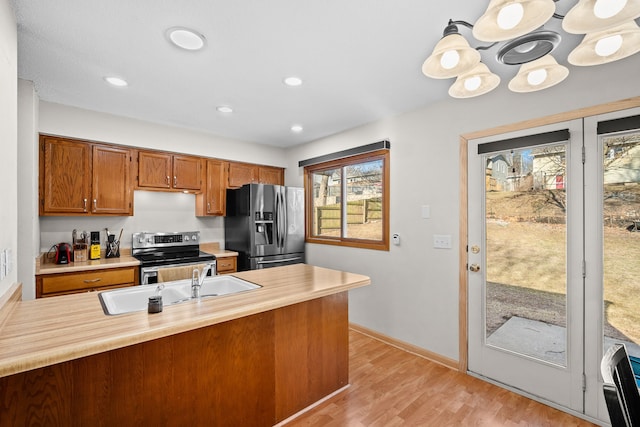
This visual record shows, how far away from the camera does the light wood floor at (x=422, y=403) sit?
6.61ft

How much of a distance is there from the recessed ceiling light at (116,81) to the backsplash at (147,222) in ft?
4.88

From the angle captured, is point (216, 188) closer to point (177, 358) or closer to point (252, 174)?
point (252, 174)

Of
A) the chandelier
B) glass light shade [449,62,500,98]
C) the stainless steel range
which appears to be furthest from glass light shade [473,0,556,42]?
the stainless steel range

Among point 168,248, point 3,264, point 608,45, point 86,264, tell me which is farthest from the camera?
point 168,248

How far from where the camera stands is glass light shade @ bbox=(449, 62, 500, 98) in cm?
153

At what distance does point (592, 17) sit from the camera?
103 cm

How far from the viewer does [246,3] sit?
1.55 metres

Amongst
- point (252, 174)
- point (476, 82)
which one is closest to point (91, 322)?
point (476, 82)

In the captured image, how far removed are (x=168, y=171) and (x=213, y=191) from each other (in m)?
0.60

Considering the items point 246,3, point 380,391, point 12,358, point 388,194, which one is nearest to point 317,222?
point 388,194

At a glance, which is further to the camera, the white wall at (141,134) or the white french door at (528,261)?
the white wall at (141,134)

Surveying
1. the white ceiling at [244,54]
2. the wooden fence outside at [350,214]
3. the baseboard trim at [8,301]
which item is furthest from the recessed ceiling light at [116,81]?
the wooden fence outside at [350,214]

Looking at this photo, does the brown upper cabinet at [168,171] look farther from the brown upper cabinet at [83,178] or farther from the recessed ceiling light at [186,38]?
the recessed ceiling light at [186,38]

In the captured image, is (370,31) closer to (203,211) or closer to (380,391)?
(380,391)
